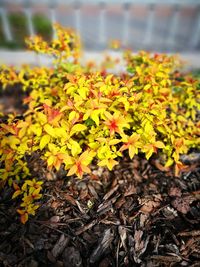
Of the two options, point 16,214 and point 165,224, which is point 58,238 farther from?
point 165,224

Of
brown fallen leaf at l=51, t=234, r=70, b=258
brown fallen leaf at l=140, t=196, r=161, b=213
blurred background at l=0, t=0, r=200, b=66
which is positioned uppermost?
blurred background at l=0, t=0, r=200, b=66

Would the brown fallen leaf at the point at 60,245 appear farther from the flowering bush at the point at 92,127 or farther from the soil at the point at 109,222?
the flowering bush at the point at 92,127

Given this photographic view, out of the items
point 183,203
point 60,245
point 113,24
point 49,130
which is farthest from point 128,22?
point 60,245

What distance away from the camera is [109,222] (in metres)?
2.11

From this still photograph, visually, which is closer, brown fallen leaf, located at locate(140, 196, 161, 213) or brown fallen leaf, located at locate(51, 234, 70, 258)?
brown fallen leaf, located at locate(51, 234, 70, 258)

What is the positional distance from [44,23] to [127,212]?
18.1ft

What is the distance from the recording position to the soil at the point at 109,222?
1931 mm

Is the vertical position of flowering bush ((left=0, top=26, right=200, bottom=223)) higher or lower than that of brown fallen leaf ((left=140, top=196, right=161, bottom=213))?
higher

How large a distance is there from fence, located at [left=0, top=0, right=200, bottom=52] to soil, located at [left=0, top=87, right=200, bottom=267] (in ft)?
A: 12.0

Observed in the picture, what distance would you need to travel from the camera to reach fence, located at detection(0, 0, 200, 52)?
500 cm

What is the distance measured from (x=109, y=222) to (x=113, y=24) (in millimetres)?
7000

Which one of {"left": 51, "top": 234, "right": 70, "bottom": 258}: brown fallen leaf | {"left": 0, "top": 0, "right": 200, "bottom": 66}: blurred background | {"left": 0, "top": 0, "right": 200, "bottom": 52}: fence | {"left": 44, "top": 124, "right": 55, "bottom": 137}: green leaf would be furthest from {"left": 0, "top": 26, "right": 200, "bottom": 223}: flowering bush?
{"left": 0, "top": 0, "right": 200, "bottom": 52}: fence

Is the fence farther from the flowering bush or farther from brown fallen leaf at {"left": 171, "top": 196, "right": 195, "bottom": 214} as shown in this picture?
brown fallen leaf at {"left": 171, "top": 196, "right": 195, "bottom": 214}

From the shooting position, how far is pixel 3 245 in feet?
6.48
